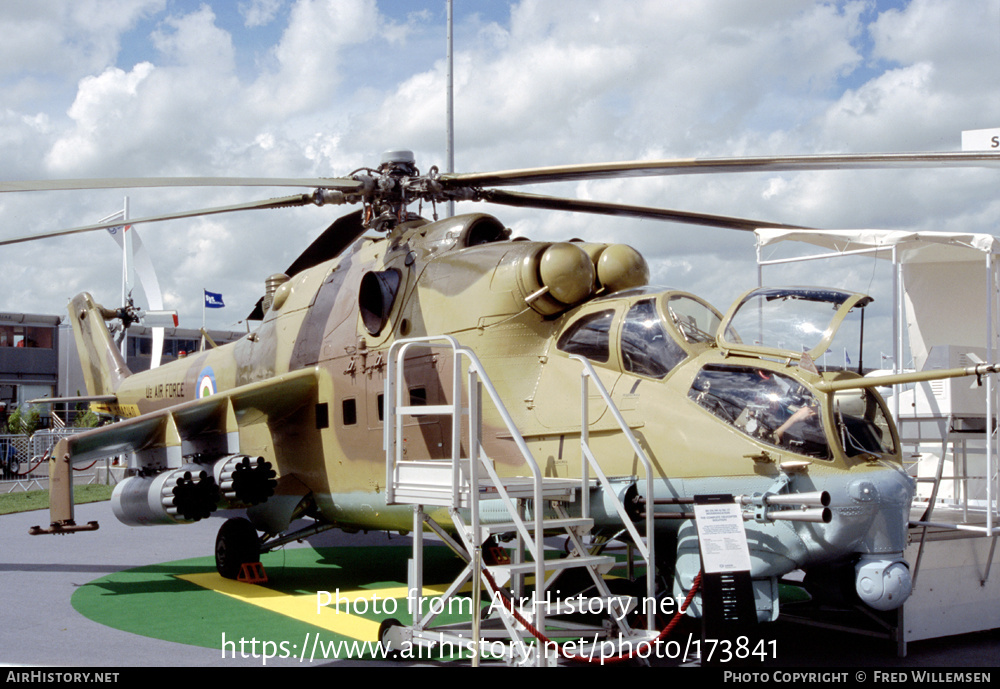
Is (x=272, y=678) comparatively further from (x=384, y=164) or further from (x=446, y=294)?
(x=384, y=164)

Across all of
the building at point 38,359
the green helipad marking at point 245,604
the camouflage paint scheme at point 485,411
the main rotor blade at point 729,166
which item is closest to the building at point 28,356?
the building at point 38,359

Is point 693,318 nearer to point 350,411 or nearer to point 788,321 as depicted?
point 788,321

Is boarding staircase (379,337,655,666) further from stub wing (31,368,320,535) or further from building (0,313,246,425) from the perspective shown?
building (0,313,246,425)

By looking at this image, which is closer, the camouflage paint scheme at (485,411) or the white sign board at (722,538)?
the white sign board at (722,538)

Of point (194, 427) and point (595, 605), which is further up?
point (194, 427)

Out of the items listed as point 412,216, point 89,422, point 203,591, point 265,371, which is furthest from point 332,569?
point 89,422

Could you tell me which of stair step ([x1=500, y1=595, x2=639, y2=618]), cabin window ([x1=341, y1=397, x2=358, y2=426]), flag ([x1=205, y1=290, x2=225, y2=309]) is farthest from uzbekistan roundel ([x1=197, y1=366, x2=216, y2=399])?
flag ([x1=205, y1=290, x2=225, y2=309])

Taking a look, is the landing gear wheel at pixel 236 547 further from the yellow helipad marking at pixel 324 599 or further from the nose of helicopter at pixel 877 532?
the nose of helicopter at pixel 877 532

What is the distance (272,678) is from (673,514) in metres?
3.37

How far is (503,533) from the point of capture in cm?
713

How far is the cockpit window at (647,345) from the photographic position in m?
7.45

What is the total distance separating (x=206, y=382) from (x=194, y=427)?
2.51 metres

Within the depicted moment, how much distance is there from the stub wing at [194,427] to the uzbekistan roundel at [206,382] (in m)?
2.26

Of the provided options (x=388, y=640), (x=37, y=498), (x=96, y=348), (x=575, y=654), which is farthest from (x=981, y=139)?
(x=37, y=498)
